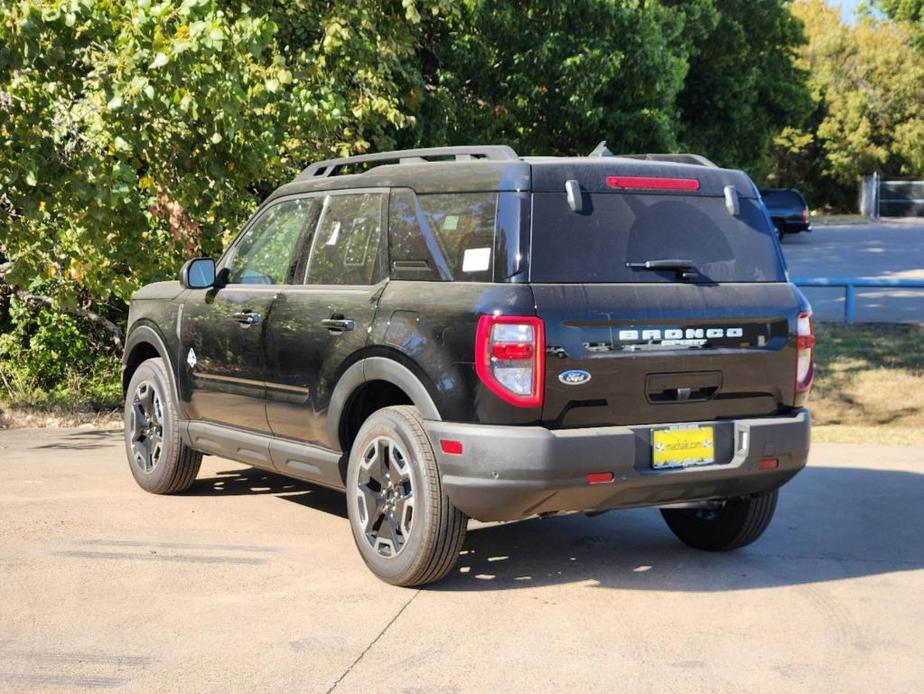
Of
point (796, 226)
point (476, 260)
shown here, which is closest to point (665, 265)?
point (476, 260)

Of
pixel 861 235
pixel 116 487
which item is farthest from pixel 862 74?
pixel 116 487

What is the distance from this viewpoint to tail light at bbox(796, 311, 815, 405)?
613 centimetres

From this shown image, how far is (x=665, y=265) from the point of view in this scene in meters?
5.86

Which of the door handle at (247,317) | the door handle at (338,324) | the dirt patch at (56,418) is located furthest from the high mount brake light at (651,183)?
the dirt patch at (56,418)

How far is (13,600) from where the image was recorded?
5.67 metres

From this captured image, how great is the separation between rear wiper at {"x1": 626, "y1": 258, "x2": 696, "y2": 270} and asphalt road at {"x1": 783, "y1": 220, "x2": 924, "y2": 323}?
13.8m

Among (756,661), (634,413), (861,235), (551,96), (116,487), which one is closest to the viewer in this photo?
(756,661)

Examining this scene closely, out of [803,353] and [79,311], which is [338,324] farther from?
[79,311]

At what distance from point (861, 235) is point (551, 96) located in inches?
990

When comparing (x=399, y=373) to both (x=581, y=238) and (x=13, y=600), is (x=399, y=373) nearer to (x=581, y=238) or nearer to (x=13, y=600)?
(x=581, y=238)

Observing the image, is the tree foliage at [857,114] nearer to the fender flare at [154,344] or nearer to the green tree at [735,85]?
the green tree at [735,85]

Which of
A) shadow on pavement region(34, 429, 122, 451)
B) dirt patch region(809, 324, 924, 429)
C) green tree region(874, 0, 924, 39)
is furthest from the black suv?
green tree region(874, 0, 924, 39)

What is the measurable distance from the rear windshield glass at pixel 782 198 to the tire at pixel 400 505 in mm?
35673

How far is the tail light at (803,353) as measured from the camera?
613cm
